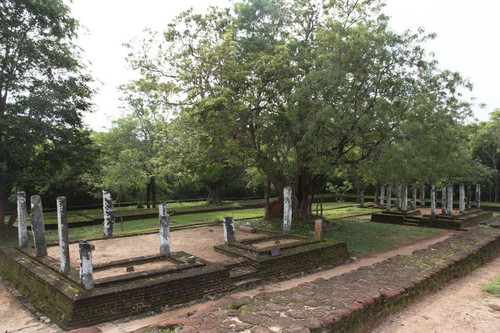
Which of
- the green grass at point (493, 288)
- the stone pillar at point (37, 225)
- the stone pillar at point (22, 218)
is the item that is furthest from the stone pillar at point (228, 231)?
the green grass at point (493, 288)

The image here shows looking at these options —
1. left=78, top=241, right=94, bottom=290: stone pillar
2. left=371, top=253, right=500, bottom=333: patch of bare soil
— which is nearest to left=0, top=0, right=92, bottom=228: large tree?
left=78, top=241, right=94, bottom=290: stone pillar

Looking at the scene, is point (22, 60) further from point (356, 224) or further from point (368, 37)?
point (356, 224)

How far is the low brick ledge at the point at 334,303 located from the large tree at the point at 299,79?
4.10 meters

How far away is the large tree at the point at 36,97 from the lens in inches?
432

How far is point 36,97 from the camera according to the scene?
11.4 m

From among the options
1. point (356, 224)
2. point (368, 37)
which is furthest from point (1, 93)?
point (356, 224)

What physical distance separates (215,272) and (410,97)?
23.8 ft

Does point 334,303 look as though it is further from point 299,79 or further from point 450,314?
point 299,79

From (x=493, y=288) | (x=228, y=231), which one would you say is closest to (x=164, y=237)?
(x=228, y=231)

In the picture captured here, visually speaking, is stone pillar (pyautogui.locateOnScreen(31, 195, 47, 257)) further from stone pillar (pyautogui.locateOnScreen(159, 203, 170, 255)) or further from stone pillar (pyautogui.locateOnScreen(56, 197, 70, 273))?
stone pillar (pyautogui.locateOnScreen(159, 203, 170, 255))

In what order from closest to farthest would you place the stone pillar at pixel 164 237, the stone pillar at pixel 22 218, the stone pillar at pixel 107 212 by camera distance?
the stone pillar at pixel 164 237, the stone pillar at pixel 22 218, the stone pillar at pixel 107 212

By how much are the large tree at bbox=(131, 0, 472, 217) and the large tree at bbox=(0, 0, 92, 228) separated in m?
3.11

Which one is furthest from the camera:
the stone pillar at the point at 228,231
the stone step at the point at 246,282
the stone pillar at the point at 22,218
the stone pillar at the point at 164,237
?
the stone pillar at the point at 228,231

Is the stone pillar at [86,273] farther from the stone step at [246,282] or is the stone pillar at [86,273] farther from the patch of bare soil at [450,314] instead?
the patch of bare soil at [450,314]
